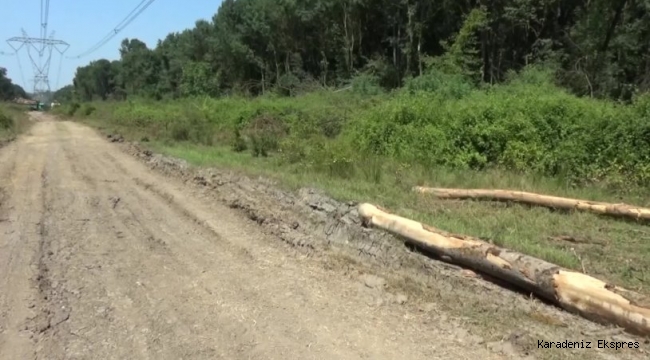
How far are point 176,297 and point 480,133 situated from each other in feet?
29.4

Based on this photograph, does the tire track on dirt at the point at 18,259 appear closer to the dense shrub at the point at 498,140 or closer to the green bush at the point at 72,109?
the dense shrub at the point at 498,140

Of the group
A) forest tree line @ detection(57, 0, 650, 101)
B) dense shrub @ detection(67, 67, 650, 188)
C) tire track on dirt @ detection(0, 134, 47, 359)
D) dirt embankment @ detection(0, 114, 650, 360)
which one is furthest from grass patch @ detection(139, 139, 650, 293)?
forest tree line @ detection(57, 0, 650, 101)

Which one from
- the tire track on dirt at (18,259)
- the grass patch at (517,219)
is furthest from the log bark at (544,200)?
the tire track on dirt at (18,259)

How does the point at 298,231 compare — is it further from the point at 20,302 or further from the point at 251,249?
the point at 20,302

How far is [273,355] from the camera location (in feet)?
15.5

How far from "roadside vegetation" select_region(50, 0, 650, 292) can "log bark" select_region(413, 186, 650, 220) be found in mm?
188

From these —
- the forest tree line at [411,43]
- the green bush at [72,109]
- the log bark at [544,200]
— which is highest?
the forest tree line at [411,43]

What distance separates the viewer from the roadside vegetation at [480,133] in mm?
8492

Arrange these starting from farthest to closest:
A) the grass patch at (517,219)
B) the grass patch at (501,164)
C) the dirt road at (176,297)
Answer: the grass patch at (501,164) → the grass patch at (517,219) → the dirt road at (176,297)

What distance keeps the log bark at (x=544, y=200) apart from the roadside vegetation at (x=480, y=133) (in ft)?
0.62

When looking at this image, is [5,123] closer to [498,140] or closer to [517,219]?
[498,140]

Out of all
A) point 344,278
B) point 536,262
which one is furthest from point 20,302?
point 536,262

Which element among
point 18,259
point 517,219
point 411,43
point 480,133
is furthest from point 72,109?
point 517,219

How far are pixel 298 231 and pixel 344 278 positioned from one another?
97.4 inches
